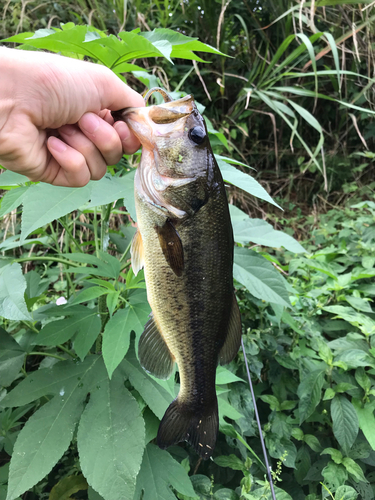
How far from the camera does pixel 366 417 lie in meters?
1.49

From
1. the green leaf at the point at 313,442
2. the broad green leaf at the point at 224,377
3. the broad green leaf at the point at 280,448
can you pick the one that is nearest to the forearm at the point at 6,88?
the broad green leaf at the point at 224,377

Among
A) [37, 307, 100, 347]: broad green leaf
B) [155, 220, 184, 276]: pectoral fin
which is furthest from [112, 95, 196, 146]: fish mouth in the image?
[37, 307, 100, 347]: broad green leaf

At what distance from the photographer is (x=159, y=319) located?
0.97 metres

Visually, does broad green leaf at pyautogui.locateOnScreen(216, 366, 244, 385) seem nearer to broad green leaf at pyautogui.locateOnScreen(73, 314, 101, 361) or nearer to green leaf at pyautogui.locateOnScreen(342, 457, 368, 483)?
broad green leaf at pyautogui.locateOnScreen(73, 314, 101, 361)

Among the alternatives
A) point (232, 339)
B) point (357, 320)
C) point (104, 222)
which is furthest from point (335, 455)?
point (104, 222)

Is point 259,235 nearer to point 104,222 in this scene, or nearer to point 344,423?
point 104,222

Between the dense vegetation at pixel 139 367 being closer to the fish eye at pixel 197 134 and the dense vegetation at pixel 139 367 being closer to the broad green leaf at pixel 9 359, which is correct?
the broad green leaf at pixel 9 359

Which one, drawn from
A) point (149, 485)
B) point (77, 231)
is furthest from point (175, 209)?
point (77, 231)

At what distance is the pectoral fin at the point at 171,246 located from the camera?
90cm

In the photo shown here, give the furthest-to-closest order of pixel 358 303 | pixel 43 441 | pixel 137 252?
pixel 358 303 → pixel 43 441 → pixel 137 252

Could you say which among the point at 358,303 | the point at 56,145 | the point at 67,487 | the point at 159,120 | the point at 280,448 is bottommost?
the point at 67,487

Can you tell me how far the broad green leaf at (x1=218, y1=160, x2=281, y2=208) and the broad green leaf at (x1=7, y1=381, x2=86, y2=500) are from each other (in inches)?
38.4

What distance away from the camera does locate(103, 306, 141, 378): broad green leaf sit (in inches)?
39.3

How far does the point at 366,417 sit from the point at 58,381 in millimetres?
1380
